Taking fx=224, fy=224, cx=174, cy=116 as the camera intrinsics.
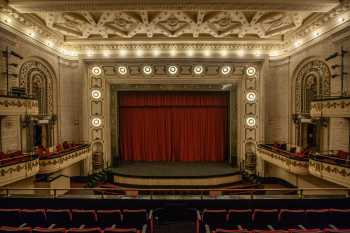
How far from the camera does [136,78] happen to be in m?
12.8

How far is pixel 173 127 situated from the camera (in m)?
15.2

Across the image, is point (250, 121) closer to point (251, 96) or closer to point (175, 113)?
point (251, 96)

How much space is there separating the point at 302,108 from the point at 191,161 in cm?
729

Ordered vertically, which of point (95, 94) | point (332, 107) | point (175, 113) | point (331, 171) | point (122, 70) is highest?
point (122, 70)

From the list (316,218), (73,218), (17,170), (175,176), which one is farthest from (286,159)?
(17,170)

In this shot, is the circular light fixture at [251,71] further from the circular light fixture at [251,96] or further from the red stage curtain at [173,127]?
the red stage curtain at [173,127]

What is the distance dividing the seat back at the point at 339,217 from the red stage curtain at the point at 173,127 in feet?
32.2

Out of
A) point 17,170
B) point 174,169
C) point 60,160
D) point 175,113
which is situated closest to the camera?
point 17,170

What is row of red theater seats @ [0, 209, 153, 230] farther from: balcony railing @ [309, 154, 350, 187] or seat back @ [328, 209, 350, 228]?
balcony railing @ [309, 154, 350, 187]

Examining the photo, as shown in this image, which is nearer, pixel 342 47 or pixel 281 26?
pixel 342 47

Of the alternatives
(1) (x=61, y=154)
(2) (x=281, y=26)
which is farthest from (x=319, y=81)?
(1) (x=61, y=154)

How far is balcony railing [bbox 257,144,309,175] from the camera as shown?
344 inches

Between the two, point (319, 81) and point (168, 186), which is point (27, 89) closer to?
point (168, 186)

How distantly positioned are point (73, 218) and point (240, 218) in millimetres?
3791
